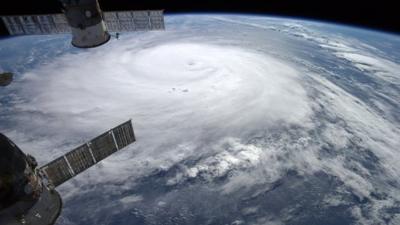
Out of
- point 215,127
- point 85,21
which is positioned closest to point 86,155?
point 85,21

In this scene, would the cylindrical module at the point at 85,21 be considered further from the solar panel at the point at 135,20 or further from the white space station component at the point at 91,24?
the solar panel at the point at 135,20

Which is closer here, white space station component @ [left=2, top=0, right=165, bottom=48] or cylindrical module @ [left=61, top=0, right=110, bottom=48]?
cylindrical module @ [left=61, top=0, right=110, bottom=48]

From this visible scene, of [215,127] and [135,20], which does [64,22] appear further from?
[215,127]

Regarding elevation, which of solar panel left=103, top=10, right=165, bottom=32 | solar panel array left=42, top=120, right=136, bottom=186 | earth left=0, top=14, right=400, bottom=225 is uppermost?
solar panel left=103, top=10, right=165, bottom=32

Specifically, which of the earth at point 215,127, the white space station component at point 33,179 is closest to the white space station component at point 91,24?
the white space station component at point 33,179

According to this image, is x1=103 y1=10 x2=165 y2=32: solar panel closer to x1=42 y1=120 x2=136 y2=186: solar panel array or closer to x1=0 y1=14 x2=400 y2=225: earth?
x1=0 y1=14 x2=400 y2=225: earth

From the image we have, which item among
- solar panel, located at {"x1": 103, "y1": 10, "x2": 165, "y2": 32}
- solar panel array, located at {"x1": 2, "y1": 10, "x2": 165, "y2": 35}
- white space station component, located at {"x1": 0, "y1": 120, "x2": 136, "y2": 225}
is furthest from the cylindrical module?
white space station component, located at {"x1": 0, "y1": 120, "x2": 136, "y2": 225}

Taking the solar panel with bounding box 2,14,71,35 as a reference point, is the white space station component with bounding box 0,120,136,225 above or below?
below
